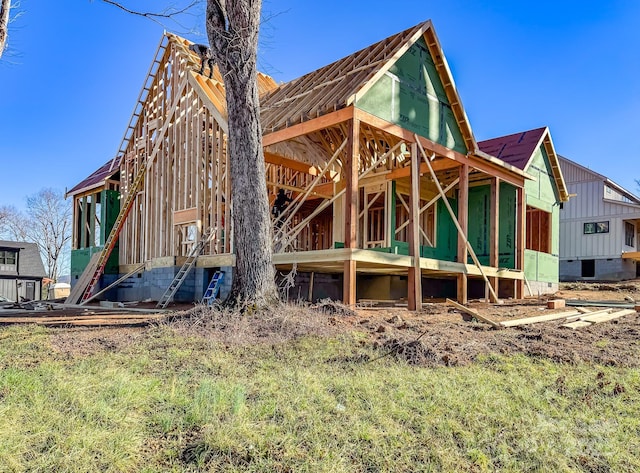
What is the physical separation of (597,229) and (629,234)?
181cm

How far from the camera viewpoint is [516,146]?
1916 centimetres

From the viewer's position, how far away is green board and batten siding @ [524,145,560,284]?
18297mm

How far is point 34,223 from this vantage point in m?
42.7

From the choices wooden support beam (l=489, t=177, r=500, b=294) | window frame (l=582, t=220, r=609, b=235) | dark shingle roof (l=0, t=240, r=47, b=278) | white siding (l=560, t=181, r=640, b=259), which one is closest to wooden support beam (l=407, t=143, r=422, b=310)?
wooden support beam (l=489, t=177, r=500, b=294)

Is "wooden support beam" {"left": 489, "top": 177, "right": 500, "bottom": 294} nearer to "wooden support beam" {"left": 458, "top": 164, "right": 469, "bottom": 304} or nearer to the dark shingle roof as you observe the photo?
"wooden support beam" {"left": 458, "top": 164, "right": 469, "bottom": 304}

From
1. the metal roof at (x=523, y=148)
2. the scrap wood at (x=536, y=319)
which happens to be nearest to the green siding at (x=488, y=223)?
the metal roof at (x=523, y=148)

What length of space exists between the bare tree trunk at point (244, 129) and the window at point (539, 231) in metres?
14.4

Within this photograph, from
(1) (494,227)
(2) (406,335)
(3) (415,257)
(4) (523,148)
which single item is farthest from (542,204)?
(2) (406,335)

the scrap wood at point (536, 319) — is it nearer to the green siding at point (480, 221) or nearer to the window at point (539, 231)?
the green siding at point (480, 221)

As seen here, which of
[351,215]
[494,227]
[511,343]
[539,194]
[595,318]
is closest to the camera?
[511,343]

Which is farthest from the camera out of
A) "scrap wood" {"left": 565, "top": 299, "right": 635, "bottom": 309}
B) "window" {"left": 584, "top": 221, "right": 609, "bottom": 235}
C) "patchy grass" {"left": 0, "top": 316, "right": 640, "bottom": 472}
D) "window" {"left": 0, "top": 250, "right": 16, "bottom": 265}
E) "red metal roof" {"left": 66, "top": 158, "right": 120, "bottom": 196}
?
"window" {"left": 0, "top": 250, "right": 16, "bottom": 265}

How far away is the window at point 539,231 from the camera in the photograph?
20.0 m

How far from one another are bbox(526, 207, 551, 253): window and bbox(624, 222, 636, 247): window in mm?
11606

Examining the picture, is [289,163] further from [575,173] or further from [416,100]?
[575,173]
